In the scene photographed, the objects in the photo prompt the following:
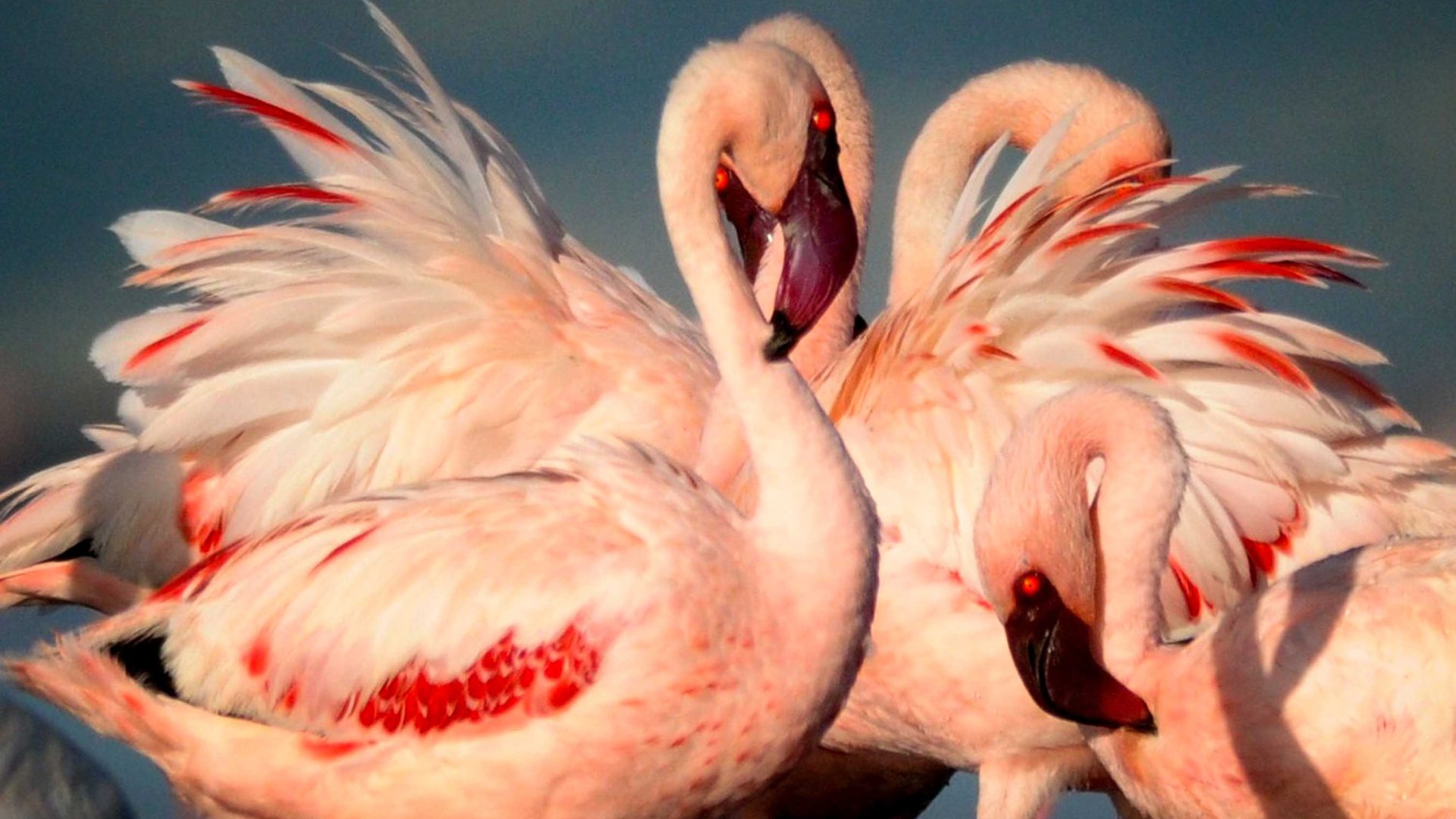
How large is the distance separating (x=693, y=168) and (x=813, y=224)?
25 cm

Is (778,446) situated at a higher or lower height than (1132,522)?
higher

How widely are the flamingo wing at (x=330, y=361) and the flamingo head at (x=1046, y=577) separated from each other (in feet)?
3.83

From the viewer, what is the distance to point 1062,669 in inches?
140

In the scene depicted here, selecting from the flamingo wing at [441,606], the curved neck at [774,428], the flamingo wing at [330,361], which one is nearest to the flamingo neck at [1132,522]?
the curved neck at [774,428]

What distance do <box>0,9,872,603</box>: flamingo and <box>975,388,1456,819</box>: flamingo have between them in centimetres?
86

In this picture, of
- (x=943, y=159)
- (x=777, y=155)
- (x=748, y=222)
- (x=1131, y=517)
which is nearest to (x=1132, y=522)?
(x=1131, y=517)

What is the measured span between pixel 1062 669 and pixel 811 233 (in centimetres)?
92

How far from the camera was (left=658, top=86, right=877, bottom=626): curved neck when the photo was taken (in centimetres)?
348

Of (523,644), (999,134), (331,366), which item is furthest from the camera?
(999,134)

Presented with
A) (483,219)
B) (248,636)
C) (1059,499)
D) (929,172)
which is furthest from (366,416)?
(929,172)

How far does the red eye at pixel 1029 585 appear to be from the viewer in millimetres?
3547

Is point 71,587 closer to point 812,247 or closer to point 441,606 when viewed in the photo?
point 441,606

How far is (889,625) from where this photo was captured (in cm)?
405

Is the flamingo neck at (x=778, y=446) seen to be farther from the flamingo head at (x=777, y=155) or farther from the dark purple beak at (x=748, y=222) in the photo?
the dark purple beak at (x=748, y=222)
